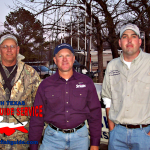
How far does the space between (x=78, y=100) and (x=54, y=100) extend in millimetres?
306

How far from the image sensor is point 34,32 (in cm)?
802

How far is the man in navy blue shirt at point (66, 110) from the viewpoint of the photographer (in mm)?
2246

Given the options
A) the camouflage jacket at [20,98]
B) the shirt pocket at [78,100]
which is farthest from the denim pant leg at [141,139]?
the camouflage jacket at [20,98]

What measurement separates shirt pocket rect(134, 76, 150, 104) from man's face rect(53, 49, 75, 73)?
906 millimetres

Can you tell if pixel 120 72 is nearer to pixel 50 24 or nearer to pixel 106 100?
A: pixel 106 100

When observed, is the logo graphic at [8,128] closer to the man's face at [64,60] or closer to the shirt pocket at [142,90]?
the man's face at [64,60]

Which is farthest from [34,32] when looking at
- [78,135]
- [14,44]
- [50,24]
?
[78,135]

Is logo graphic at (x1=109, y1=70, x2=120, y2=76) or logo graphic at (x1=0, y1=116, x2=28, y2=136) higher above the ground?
logo graphic at (x1=109, y1=70, x2=120, y2=76)

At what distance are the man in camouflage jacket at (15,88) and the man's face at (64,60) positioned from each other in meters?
0.67

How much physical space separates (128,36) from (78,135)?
4.84 feet

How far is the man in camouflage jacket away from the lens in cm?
273

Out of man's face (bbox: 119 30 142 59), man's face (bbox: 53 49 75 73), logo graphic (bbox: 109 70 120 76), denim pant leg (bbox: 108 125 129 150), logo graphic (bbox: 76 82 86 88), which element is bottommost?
denim pant leg (bbox: 108 125 129 150)

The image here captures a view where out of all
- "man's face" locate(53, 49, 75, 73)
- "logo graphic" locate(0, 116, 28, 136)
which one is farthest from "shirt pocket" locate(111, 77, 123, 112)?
"logo graphic" locate(0, 116, 28, 136)

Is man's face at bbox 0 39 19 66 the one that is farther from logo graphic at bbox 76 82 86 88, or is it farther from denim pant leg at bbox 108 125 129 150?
denim pant leg at bbox 108 125 129 150
